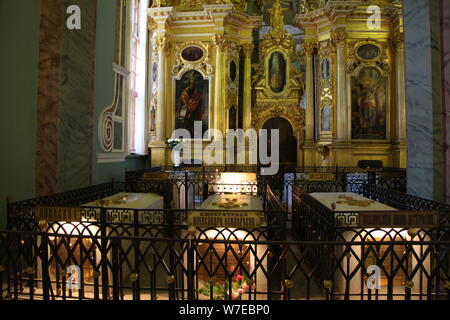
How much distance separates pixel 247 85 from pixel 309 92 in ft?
9.89

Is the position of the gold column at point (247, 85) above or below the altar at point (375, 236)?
above

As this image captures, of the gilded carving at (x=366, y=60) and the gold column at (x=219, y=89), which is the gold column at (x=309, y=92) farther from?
the gold column at (x=219, y=89)

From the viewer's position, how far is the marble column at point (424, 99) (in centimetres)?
493

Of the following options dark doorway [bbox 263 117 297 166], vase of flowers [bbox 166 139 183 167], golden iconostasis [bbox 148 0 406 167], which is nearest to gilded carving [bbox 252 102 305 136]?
golden iconostasis [bbox 148 0 406 167]

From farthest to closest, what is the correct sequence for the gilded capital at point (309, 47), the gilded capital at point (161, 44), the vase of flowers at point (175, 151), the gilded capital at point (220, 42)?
the gilded capital at point (309, 47)
the gilded capital at point (161, 44)
the gilded capital at point (220, 42)
the vase of flowers at point (175, 151)

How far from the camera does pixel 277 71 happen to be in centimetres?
1505

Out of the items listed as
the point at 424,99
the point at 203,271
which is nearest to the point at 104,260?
the point at 203,271

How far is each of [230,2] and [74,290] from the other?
1349cm

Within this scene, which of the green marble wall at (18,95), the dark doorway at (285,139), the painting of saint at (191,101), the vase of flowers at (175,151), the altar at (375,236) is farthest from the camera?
the dark doorway at (285,139)

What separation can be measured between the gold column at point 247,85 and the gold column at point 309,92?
107 inches

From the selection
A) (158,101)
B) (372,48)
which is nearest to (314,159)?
(372,48)

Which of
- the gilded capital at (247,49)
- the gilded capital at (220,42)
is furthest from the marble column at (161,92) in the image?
the gilded capital at (247,49)
